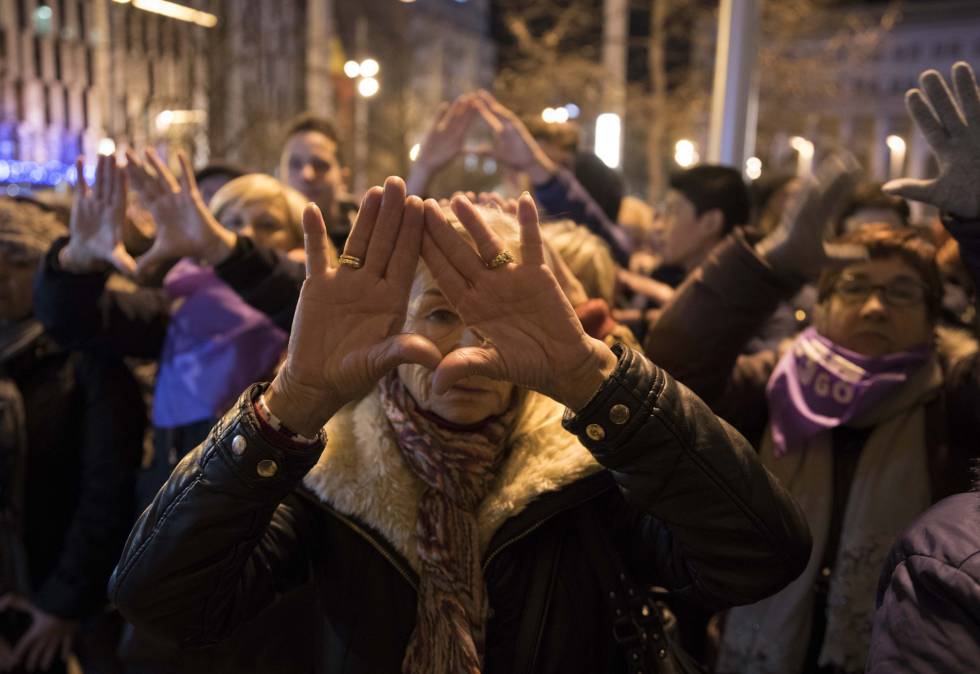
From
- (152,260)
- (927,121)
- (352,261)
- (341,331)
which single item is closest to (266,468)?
(341,331)

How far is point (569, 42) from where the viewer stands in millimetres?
15648

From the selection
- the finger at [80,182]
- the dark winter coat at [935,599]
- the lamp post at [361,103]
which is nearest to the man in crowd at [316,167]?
the finger at [80,182]

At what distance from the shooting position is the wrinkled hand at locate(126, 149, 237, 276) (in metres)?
2.36

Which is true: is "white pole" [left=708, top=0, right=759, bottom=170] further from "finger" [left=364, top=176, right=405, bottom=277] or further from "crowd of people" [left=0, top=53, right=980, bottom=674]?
"finger" [left=364, top=176, right=405, bottom=277]

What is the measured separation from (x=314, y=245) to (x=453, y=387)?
40cm

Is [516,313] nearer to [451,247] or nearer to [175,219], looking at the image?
[451,247]

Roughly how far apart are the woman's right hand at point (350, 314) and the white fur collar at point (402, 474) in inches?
11.1

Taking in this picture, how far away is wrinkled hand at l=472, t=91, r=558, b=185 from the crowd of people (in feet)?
2.60

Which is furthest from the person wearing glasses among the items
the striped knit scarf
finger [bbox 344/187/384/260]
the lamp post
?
the lamp post

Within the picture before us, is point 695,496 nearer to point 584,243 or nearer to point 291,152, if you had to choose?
point 584,243

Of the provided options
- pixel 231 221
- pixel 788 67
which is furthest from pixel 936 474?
pixel 788 67

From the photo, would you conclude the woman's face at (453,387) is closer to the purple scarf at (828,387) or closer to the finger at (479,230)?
the finger at (479,230)

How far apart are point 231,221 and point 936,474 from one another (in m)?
2.28

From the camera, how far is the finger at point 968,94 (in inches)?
69.0
